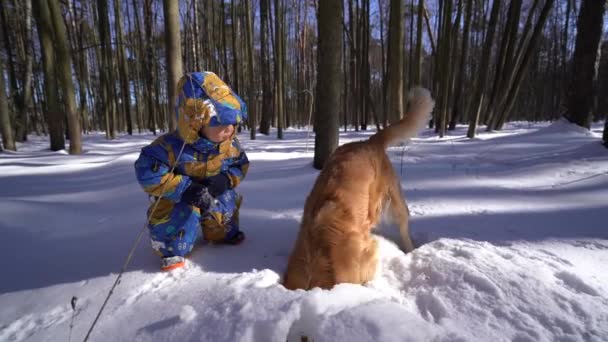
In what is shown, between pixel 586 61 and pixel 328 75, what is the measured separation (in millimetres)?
5167

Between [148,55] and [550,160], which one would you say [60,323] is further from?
[148,55]

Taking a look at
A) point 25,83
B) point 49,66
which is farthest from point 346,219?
point 25,83

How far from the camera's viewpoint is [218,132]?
1.75m

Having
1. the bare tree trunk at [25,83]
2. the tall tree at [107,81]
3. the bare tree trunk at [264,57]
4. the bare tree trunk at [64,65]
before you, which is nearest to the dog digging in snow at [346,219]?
the bare tree trunk at [64,65]

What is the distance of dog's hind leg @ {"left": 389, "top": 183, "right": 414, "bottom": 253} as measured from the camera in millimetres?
2103

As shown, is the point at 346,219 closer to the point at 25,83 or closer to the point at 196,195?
the point at 196,195

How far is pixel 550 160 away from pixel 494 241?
2.92 m

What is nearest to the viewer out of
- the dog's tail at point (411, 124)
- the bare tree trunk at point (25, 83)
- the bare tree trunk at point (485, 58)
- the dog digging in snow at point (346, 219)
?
the dog digging in snow at point (346, 219)

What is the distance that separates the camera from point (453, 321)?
1.12 meters

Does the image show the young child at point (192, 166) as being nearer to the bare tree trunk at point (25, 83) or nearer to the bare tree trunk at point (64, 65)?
the bare tree trunk at point (64, 65)

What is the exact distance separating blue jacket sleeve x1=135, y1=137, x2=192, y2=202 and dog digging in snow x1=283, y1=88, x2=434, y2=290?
0.81m

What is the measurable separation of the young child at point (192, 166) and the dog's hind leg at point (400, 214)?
120 cm

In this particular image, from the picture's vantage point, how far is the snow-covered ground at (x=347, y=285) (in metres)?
1.06

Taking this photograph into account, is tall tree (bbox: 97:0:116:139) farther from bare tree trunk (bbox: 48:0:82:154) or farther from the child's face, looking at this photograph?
the child's face
